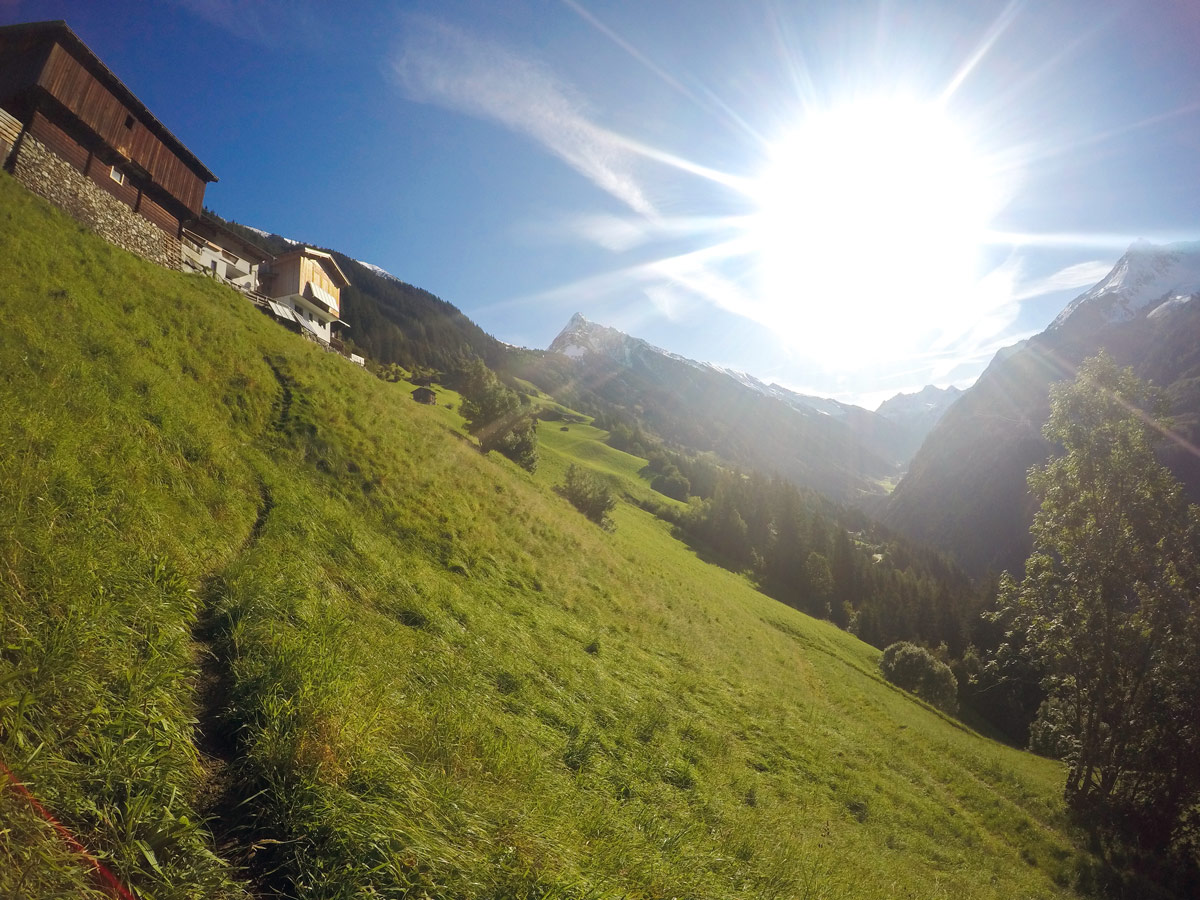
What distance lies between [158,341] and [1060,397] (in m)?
35.7

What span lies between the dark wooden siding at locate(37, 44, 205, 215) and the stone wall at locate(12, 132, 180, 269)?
12.4ft

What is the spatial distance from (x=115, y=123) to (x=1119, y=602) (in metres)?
55.4

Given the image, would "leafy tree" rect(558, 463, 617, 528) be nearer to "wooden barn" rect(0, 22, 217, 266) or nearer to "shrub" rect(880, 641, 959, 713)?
"shrub" rect(880, 641, 959, 713)

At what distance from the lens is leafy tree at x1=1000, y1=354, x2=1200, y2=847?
18.4 metres

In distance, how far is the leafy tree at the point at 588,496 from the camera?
47312mm

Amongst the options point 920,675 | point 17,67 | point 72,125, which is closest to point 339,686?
point 72,125

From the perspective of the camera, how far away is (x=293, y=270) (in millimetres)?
49125

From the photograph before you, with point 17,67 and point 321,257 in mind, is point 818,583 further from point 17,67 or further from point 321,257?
point 17,67

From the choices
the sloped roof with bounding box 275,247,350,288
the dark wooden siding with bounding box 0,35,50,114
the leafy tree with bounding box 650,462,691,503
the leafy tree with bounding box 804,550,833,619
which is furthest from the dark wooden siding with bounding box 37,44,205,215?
the leafy tree with bounding box 650,462,691,503

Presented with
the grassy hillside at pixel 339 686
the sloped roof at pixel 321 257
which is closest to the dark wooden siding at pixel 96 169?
the grassy hillside at pixel 339 686

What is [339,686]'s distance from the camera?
592 centimetres

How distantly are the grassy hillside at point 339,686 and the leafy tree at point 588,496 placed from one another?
23.7 m

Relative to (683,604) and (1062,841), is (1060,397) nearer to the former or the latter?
(1062,841)

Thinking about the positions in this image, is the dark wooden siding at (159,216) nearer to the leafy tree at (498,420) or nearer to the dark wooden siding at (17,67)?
the dark wooden siding at (17,67)
